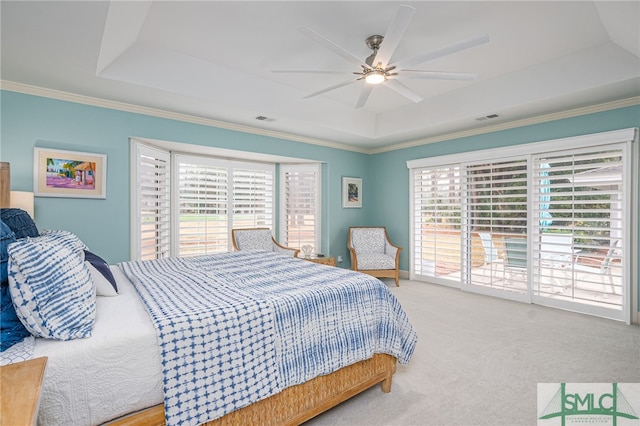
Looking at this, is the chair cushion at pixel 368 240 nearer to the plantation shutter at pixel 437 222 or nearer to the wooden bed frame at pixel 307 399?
the plantation shutter at pixel 437 222

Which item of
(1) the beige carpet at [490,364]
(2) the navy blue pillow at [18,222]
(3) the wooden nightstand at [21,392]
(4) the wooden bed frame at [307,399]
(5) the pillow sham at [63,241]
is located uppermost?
(2) the navy blue pillow at [18,222]

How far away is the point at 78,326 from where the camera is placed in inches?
48.8

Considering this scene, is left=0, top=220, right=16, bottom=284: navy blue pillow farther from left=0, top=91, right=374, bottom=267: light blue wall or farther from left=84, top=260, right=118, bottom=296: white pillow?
left=0, top=91, right=374, bottom=267: light blue wall

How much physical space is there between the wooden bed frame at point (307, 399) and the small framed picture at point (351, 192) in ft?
12.5

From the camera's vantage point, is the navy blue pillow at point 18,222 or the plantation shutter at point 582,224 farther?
the plantation shutter at point 582,224

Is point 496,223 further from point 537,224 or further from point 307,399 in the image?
point 307,399

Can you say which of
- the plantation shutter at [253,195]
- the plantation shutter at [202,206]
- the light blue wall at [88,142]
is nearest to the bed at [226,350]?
the light blue wall at [88,142]

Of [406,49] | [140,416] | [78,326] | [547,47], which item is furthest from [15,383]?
[547,47]

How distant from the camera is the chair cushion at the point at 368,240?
17.7ft

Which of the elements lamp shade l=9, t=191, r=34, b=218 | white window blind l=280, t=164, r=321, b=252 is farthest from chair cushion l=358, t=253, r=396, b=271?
lamp shade l=9, t=191, r=34, b=218

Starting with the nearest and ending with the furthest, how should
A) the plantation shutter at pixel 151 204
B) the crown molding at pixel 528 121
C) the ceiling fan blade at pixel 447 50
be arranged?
1. the ceiling fan blade at pixel 447 50
2. the crown molding at pixel 528 121
3. the plantation shutter at pixel 151 204

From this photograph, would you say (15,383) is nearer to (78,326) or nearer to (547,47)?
(78,326)

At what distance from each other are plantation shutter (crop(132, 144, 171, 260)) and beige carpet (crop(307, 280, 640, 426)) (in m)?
2.97

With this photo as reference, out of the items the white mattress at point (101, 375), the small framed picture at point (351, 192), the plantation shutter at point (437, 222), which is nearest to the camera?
the white mattress at point (101, 375)
